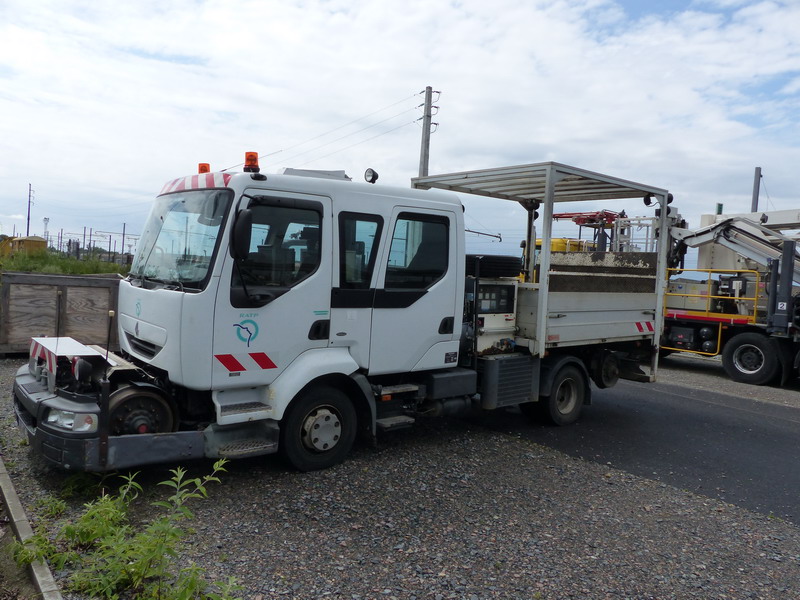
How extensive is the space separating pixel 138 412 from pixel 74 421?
42cm

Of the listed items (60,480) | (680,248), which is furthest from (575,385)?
(680,248)

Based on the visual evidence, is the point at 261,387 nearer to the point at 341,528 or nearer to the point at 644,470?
the point at 341,528

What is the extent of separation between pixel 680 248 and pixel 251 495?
1131cm

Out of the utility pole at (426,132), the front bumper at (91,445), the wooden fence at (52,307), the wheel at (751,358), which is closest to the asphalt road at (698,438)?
the wheel at (751,358)

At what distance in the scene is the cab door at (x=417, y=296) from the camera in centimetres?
561

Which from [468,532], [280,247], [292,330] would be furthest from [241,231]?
[468,532]

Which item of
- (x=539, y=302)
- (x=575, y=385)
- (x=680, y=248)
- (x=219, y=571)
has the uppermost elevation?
(x=680, y=248)

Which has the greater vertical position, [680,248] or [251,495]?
[680,248]

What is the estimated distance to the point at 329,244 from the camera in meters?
5.22

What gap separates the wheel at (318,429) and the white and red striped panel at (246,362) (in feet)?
1.37

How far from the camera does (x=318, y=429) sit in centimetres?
526

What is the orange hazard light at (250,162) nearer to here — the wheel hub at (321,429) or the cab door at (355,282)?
the cab door at (355,282)

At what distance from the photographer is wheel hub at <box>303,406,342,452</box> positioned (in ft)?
17.1

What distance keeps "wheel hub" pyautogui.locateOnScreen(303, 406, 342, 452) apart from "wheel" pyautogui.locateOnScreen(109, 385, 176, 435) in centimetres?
105
